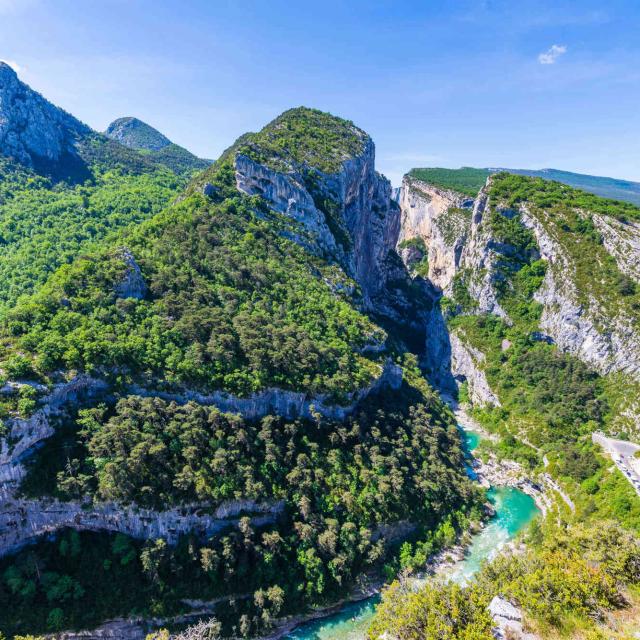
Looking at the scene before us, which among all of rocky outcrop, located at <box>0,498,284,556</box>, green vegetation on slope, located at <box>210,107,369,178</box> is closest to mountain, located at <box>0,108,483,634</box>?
rocky outcrop, located at <box>0,498,284,556</box>

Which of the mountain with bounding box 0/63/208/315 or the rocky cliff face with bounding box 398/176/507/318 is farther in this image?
the rocky cliff face with bounding box 398/176/507/318

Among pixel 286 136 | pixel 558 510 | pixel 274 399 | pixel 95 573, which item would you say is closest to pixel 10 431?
pixel 95 573

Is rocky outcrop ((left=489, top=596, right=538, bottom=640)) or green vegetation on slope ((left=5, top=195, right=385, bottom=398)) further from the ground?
green vegetation on slope ((left=5, top=195, right=385, bottom=398))

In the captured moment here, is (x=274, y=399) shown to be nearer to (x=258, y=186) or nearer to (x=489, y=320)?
(x=258, y=186)

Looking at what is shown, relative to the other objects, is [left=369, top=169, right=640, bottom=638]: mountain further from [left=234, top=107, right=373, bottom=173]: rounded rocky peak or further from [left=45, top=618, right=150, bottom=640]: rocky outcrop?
[left=234, top=107, right=373, bottom=173]: rounded rocky peak

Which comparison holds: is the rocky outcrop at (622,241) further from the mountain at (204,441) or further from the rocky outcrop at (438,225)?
the mountain at (204,441)

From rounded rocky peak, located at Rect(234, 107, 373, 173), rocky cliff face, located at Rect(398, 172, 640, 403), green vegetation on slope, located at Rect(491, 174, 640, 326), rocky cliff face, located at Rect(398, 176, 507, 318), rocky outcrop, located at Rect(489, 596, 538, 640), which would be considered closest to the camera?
rocky outcrop, located at Rect(489, 596, 538, 640)

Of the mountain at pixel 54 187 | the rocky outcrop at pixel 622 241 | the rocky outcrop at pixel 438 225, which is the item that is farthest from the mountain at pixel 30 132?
the rocky outcrop at pixel 622 241
